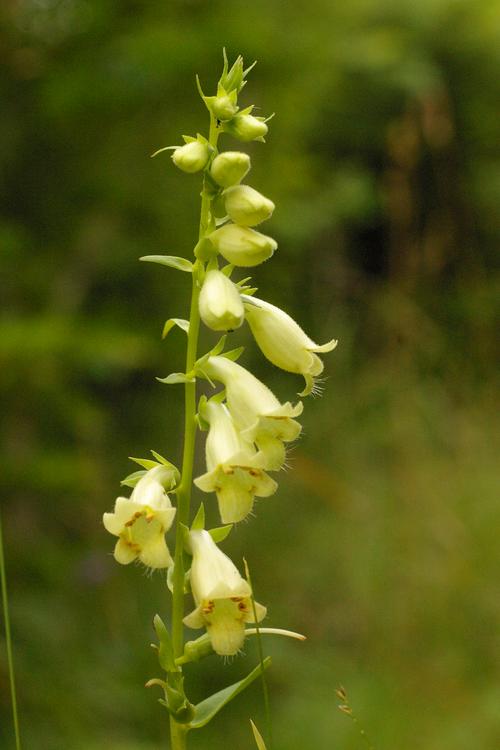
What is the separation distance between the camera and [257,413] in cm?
179

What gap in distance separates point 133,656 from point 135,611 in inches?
21.1

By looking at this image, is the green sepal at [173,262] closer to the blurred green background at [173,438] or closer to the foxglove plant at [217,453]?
the foxglove plant at [217,453]

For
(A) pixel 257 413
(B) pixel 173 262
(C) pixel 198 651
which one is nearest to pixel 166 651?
(C) pixel 198 651

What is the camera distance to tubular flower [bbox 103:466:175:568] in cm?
168

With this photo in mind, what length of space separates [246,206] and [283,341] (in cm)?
29

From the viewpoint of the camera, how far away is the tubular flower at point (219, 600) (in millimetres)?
1692

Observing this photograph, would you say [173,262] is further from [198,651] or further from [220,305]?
[198,651]

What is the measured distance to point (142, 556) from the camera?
1.71 meters

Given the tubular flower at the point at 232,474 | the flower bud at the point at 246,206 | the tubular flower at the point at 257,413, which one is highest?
the flower bud at the point at 246,206

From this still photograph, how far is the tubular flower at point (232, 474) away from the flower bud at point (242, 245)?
320mm

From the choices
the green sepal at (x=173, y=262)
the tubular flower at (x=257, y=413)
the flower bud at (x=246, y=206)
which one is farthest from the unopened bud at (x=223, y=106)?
the tubular flower at (x=257, y=413)

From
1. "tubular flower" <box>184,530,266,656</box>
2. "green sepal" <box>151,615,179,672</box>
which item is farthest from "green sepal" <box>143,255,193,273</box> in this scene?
"green sepal" <box>151,615,179,672</box>

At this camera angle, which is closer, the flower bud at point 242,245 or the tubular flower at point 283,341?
the flower bud at point 242,245

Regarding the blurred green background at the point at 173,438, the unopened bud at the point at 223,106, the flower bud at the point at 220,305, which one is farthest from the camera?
the blurred green background at the point at 173,438
